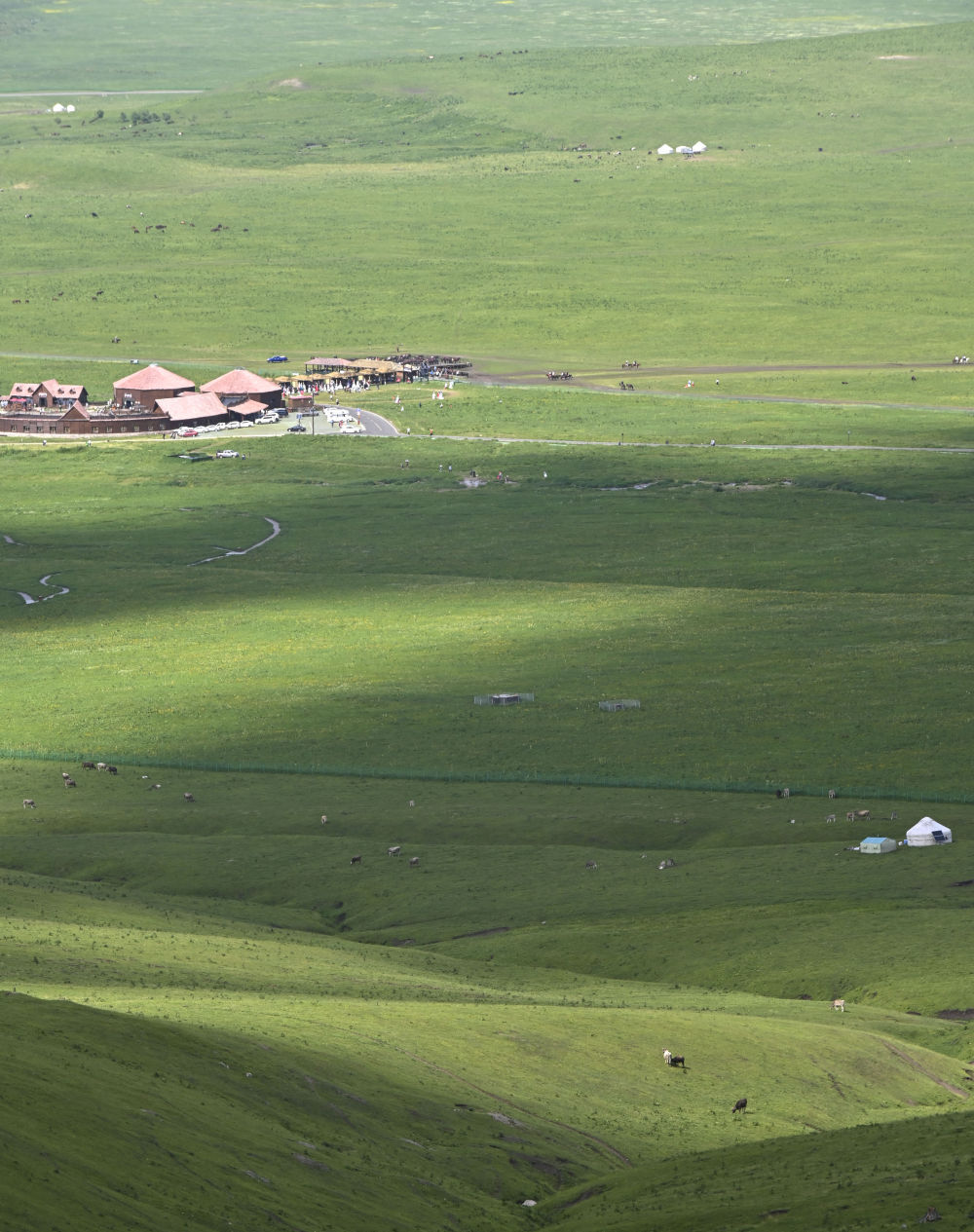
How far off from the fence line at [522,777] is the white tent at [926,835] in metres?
7.05

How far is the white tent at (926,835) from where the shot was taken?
272 ft

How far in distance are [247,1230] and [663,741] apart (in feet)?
204

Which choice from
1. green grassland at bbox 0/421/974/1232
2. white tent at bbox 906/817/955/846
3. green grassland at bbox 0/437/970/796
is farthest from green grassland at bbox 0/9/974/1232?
white tent at bbox 906/817/955/846

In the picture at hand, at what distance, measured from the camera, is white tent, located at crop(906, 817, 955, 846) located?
3265 inches

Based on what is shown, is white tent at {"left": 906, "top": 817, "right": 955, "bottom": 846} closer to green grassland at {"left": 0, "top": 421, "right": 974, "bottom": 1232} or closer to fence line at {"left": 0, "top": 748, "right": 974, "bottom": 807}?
green grassland at {"left": 0, "top": 421, "right": 974, "bottom": 1232}

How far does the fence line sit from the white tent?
7.05m

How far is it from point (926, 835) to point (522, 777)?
2170cm

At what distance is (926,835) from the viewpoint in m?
82.9

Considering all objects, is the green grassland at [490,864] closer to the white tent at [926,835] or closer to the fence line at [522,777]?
the fence line at [522,777]

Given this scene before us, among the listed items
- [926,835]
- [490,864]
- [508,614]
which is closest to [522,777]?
[490,864]

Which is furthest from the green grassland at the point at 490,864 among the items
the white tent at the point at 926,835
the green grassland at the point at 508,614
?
the white tent at the point at 926,835

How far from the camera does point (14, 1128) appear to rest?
39812mm

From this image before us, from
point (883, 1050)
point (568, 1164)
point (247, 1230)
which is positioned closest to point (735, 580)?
point (883, 1050)

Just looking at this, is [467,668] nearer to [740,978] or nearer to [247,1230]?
[740,978]
